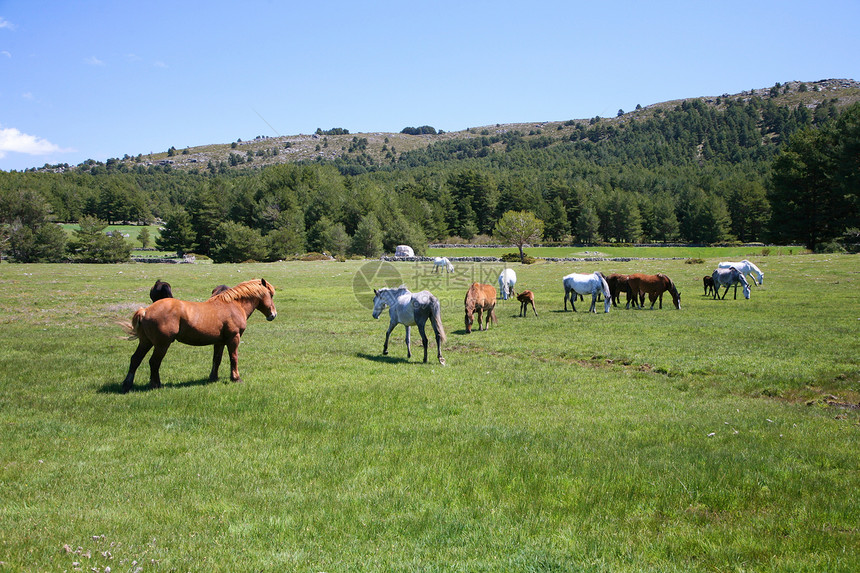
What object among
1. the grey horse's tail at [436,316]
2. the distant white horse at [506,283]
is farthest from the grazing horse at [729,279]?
the grey horse's tail at [436,316]

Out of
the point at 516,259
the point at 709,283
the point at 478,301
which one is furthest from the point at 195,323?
the point at 516,259

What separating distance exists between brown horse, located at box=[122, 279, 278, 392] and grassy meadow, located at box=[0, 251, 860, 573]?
703 millimetres

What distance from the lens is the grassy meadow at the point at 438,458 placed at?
4965 mm

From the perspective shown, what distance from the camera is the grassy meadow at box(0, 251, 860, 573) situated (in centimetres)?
496

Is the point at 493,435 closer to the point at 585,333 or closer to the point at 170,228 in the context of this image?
the point at 585,333

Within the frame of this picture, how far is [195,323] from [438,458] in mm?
6713

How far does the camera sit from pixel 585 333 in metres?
20.0

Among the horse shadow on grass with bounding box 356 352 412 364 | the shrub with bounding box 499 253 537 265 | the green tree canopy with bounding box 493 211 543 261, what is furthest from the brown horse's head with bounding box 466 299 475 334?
the green tree canopy with bounding box 493 211 543 261

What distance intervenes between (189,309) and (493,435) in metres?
7.18

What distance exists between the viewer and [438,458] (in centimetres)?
738

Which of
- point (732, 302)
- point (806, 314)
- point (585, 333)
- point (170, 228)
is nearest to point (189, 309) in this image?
point (585, 333)

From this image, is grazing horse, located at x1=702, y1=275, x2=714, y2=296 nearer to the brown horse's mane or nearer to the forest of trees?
the brown horse's mane

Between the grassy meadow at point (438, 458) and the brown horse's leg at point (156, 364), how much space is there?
359 mm

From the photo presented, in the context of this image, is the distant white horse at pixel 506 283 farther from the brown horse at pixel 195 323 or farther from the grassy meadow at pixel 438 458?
the brown horse at pixel 195 323
